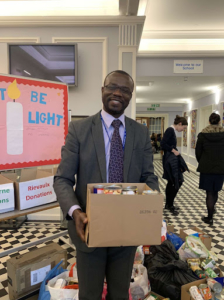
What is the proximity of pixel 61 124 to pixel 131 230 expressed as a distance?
1.34 meters

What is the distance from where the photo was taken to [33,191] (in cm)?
169

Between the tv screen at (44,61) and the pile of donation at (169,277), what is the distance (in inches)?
96.6

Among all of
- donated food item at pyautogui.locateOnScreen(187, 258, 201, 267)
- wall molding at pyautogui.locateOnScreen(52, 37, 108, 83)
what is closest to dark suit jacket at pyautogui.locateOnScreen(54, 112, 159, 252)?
donated food item at pyautogui.locateOnScreen(187, 258, 201, 267)

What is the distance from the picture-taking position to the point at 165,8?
355cm

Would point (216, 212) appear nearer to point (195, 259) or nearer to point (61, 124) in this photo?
point (195, 259)

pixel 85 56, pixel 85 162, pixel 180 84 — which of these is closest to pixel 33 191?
pixel 85 162

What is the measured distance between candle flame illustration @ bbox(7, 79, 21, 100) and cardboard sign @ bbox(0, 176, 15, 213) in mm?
652

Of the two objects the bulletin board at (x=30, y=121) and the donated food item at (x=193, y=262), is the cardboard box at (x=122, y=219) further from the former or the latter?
the donated food item at (x=193, y=262)

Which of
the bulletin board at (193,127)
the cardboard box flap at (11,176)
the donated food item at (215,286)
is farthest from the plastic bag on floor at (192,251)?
the bulletin board at (193,127)

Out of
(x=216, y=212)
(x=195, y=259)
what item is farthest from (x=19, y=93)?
(x=216, y=212)

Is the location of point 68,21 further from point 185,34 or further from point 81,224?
point 81,224

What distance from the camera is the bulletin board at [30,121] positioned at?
5.60ft

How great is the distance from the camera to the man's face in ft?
3.82

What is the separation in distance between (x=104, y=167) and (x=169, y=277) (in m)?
1.29
